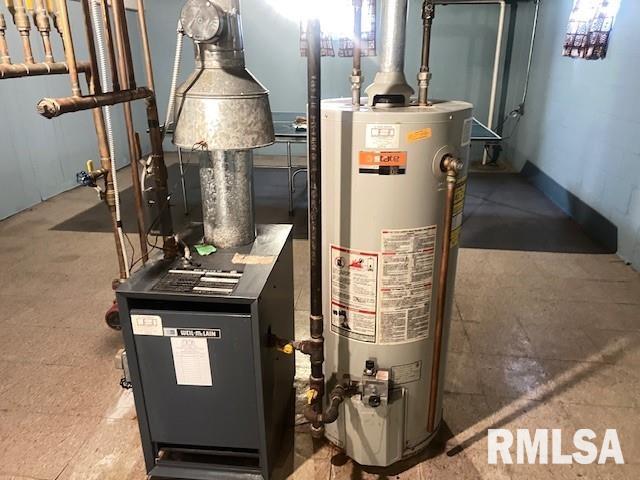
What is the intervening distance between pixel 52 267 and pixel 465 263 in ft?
8.76

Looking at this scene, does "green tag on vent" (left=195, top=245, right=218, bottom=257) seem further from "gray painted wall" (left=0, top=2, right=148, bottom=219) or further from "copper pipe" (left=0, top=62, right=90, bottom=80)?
"gray painted wall" (left=0, top=2, right=148, bottom=219)

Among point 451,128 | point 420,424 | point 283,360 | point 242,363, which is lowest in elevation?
point 420,424

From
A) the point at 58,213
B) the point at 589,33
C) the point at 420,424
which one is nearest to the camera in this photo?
the point at 420,424

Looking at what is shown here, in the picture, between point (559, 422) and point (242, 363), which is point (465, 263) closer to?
point (559, 422)

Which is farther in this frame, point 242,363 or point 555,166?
point 555,166

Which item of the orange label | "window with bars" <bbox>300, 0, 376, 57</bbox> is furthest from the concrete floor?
"window with bars" <bbox>300, 0, 376, 57</bbox>

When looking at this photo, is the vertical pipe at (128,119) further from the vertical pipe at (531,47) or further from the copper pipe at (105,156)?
the vertical pipe at (531,47)

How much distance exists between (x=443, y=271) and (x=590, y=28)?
3.53 metres

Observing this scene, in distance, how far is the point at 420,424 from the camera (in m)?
1.53

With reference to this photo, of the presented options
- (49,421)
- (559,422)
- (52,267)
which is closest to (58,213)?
(52,267)

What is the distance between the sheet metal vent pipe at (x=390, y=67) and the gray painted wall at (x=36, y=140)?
3.34m

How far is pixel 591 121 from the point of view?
12.2 ft

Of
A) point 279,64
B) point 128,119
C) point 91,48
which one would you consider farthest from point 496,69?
point 91,48

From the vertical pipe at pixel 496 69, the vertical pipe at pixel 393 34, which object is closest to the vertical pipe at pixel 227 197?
the vertical pipe at pixel 393 34
